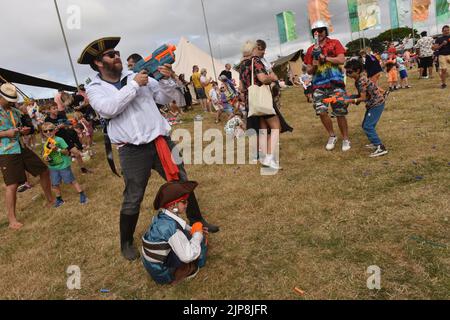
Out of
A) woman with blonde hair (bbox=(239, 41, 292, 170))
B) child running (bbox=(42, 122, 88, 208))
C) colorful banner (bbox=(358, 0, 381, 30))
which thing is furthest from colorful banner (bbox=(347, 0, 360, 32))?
child running (bbox=(42, 122, 88, 208))

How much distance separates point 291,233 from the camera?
3.60m

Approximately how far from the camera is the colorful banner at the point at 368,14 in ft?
83.2

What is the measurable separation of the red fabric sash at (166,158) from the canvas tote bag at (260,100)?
2.49 meters

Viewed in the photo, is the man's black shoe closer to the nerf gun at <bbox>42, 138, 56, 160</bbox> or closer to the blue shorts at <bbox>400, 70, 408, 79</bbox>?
the nerf gun at <bbox>42, 138, 56, 160</bbox>

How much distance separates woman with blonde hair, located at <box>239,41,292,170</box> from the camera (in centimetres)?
539

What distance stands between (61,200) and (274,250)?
4.61 m

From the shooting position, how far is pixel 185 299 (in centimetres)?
279

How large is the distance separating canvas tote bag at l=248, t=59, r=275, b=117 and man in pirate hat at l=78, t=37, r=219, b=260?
2.18 meters

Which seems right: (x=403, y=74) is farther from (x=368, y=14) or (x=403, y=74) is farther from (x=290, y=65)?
(x=368, y=14)

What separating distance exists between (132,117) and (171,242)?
131 cm

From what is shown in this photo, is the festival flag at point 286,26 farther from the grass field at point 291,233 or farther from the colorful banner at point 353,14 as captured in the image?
the grass field at point 291,233

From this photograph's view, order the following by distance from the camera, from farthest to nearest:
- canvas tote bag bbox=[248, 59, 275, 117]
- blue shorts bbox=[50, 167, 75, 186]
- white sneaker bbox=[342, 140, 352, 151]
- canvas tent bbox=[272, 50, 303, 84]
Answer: canvas tent bbox=[272, 50, 303, 84] < white sneaker bbox=[342, 140, 352, 151] < blue shorts bbox=[50, 167, 75, 186] < canvas tote bag bbox=[248, 59, 275, 117]

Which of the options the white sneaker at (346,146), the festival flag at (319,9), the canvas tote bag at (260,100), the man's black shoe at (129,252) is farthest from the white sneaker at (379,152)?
the festival flag at (319,9)

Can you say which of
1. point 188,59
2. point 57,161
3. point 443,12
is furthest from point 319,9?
point 57,161
